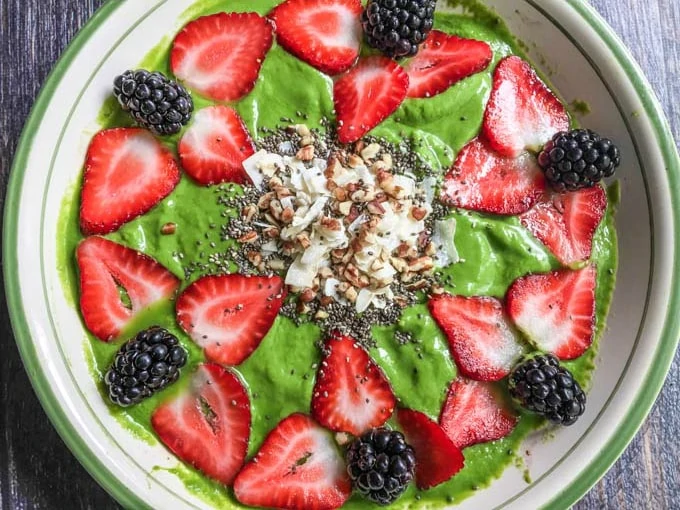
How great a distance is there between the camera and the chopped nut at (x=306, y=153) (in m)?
2.38

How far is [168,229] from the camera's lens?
235 cm

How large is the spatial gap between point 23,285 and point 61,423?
461mm

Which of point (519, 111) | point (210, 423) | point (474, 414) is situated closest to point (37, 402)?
point (210, 423)

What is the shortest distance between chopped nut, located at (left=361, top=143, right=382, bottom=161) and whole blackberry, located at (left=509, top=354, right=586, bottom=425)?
90cm

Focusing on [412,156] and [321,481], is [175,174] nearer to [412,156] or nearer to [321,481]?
[412,156]

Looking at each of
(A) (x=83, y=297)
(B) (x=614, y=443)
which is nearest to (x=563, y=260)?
(B) (x=614, y=443)

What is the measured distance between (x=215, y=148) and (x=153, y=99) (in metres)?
0.27

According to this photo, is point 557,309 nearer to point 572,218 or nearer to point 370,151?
point 572,218

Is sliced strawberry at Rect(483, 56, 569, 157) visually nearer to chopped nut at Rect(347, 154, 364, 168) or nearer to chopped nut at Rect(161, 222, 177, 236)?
chopped nut at Rect(347, 154, 364, 168)

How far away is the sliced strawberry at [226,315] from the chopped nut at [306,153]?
443 mm

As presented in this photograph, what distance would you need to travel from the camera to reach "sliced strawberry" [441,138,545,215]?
2449 millimetres

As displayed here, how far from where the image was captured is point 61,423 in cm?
220

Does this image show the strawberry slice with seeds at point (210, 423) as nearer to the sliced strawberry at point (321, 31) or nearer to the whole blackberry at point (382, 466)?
→ the whole blackberry at point (382, 466)

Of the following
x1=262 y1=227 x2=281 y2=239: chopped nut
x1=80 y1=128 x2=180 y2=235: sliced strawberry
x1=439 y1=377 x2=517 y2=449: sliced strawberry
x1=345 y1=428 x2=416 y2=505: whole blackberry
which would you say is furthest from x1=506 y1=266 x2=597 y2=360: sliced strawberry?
x1=80 y1=128 x2=180 y2=235: sliced strawberry
